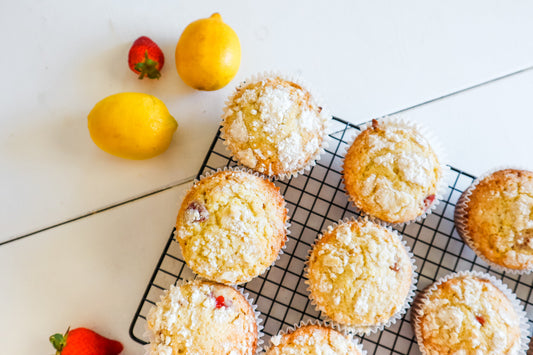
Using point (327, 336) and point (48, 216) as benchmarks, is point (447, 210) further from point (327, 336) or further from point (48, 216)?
point (48, 216)

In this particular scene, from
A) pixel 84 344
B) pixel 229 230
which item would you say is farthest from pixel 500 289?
pixel 84 344

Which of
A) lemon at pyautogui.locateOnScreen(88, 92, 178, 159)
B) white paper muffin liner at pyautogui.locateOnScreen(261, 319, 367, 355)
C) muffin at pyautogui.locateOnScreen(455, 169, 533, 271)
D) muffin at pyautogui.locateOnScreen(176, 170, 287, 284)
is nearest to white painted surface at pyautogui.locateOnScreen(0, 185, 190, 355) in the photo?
lemon at pyautogui.locateOnScreen(88, 92, 178, 159)

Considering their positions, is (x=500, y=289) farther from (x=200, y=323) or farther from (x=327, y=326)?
(x=200, y=323)

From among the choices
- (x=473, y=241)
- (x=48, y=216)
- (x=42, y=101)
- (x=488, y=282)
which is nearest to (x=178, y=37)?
(x=42, y=101)

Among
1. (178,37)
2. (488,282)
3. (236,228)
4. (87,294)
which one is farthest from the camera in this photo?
(178,37)

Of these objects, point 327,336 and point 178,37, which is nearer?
point 327,336

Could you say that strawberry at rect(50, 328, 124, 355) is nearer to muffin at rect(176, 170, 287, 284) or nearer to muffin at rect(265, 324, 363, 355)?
muffin at rect(176, 170, 287, 284)

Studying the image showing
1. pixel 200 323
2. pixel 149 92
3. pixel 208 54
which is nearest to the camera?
pixel 200 323

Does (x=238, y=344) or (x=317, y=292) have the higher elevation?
(x=317, y=292)
